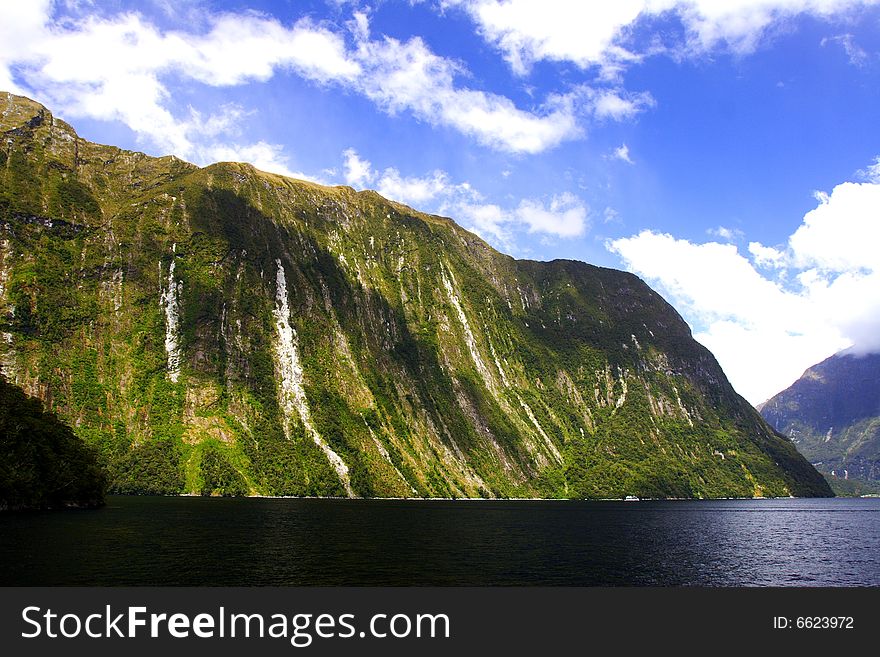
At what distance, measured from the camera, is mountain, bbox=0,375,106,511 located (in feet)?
349

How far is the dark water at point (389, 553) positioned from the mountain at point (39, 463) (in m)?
7.85

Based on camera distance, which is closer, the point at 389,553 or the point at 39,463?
the point at 389,553

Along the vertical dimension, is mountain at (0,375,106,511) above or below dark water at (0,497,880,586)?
above

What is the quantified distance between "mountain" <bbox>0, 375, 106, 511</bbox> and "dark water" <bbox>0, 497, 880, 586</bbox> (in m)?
7.85

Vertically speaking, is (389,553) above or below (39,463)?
below

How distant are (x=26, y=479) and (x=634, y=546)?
10491cm

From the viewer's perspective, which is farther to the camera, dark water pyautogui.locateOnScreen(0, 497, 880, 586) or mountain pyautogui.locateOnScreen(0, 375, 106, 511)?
mountain pyautogui.locateOnScreen(0, 375, 106, 511)

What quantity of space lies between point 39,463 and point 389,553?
83903mm

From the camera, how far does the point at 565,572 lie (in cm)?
6372

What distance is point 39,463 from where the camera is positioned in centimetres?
11669

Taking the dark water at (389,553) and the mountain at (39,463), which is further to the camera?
the mountain at (39,463)

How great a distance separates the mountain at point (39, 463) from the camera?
106250mm
